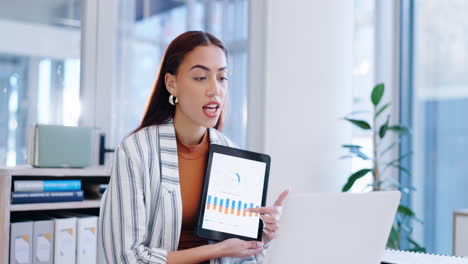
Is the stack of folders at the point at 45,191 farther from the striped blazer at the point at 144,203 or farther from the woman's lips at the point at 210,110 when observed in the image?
the woman's lips at the point at 210,110

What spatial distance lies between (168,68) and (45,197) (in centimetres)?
111

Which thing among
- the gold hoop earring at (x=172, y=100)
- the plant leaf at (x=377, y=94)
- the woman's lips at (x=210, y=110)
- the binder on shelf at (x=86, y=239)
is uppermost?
the plant leaf at (x=377, y=94)

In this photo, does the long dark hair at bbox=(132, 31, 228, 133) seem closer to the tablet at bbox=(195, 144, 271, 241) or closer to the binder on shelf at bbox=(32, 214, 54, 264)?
the tablet at bbox=(195, 144, 271, 241)

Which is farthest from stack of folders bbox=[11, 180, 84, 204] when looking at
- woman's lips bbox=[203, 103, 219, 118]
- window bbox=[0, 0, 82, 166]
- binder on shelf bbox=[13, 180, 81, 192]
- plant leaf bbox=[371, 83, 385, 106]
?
plant leaf bbox=[371, 83, 385, 106]

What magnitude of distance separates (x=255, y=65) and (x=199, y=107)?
2059 millimetres

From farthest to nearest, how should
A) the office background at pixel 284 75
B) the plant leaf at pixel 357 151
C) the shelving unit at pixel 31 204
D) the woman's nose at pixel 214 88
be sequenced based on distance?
the plant leaf at pixel 357 151 < the office background at pixel 284 75 < the shelving unit at pixel 31 204 < the woman's nose at pixel 214 88

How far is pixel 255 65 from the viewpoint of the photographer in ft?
11.9

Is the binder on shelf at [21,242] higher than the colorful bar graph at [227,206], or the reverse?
the colorful bar graph at [227,206]

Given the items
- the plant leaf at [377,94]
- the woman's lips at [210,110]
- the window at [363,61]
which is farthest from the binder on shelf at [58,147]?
the window at [363,61]

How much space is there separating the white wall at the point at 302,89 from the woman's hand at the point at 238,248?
205cm

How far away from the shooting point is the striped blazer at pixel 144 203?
147 cm

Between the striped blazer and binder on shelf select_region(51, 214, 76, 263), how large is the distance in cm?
100

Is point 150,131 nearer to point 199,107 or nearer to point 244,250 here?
point 199,107

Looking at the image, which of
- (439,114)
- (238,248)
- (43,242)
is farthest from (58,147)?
(439,114)
